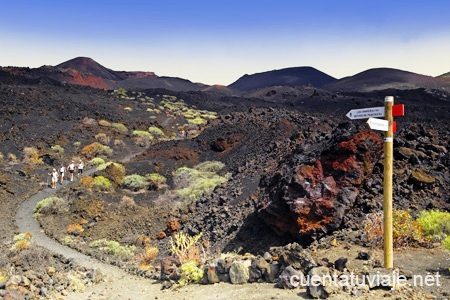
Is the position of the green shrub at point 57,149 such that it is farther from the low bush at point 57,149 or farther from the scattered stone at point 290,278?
the scattered stone at point 290,278

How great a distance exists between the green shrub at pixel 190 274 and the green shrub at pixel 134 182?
42.9ft

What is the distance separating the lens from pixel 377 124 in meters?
7.04

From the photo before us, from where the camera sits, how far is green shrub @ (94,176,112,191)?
2103 cm

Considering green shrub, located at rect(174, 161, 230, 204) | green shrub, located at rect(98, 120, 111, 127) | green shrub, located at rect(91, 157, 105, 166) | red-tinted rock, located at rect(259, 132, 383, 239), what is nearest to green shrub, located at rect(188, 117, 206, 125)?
green shrub, located at rect(98, 120, 111, 127)

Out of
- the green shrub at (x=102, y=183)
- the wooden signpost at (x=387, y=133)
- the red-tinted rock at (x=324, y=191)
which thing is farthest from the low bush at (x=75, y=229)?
the wooden signpost at (x=387, y=133)

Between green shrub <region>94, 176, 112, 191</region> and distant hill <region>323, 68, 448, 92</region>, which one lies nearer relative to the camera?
green shrub <region>94, 176, 112, 191</region>

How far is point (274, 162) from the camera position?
59.3 feet

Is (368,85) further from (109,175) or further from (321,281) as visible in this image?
(321,281)

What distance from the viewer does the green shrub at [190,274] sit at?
29.1ft

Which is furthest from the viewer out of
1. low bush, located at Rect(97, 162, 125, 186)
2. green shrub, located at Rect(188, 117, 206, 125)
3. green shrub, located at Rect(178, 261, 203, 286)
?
green shrub, located at Rect(188, 117, 206, 125)

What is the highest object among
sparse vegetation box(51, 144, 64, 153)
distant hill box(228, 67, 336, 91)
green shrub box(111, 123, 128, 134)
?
distant hill box(228, 67, 336, 91)

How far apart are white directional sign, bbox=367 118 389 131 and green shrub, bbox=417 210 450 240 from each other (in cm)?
334

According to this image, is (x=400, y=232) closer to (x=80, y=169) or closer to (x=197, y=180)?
(x=197, y=180)

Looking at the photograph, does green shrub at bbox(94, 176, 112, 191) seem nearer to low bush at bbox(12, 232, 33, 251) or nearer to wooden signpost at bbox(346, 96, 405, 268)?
low bush at bbox(12, 232, 33, 251)
